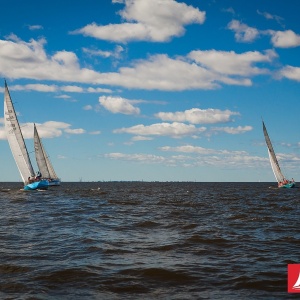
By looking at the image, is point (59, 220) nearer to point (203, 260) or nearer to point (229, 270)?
point (203, 260)

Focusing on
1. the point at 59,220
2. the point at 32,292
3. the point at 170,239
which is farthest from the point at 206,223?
the point at 32,292

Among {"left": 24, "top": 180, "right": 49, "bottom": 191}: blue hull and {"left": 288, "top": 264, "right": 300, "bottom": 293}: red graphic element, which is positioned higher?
{"left": 24, "top": 180, "right": 49, "bottom": 191}: blue hull

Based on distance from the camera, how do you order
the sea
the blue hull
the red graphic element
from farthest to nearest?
the blue hull
the sea
the red graphic element

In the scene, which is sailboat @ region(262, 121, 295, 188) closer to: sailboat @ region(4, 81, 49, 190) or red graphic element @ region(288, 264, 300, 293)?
sailboat @ region(4, 81, 49, 190)

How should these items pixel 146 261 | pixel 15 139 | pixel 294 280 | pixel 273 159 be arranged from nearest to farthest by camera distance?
1. pixel 294 280
2. pixel 146 261
3. pixel 15 139
4. pixel 273 159

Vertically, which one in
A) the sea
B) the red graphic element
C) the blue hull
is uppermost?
the blue hull

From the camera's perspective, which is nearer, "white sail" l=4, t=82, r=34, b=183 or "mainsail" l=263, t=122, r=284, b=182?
"white sail" l=4, t=82, r=34, b=183

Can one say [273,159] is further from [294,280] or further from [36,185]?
[294,280]

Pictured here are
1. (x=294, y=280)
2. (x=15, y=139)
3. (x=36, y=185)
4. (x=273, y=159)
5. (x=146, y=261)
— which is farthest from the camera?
(x=273, y=159)

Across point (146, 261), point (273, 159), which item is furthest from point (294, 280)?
point (273, 159)

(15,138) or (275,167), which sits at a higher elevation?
(15,138)

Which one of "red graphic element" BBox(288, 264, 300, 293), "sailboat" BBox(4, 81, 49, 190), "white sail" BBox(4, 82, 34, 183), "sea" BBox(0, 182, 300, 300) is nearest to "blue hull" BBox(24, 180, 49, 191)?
"sailboat" BBox(4, 81, 49, 190)

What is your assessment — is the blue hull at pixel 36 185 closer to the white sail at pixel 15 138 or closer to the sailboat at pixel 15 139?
the sailboat at pixel 15 139

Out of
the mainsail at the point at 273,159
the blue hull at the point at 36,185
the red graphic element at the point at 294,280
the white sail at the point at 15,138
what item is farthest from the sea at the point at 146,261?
the mainsail at the point at 273,159
